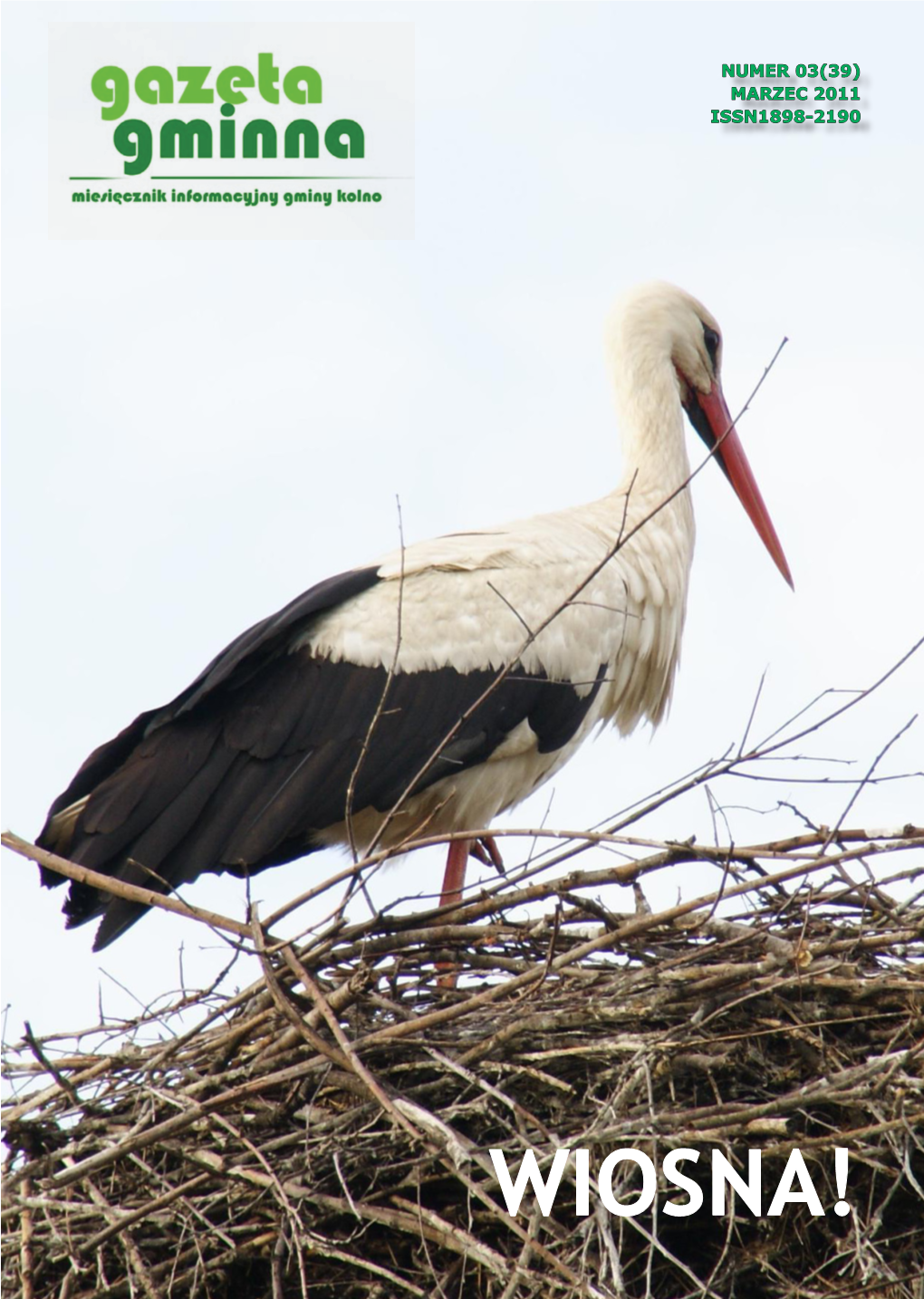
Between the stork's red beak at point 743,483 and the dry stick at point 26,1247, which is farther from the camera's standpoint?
the stork's red beak at point 743,483

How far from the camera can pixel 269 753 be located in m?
4.66

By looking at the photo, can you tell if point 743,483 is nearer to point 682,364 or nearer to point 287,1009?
point 682,364

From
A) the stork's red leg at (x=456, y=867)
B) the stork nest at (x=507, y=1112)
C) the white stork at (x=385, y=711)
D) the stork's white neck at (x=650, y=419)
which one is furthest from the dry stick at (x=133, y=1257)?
the stork's white neck at (x=650, y=419)

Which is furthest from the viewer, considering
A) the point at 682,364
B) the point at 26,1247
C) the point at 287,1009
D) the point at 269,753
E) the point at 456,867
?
the point at 682,364

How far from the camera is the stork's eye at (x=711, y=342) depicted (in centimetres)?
593

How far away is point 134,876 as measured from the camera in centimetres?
447

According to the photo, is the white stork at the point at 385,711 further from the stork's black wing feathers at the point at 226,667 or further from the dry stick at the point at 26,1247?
the dry stick at the point at 26,1247

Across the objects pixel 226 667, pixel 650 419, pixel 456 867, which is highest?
pixel 650 419

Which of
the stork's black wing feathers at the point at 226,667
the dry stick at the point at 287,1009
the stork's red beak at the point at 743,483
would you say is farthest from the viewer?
the stork's red beak at the point at 743,483

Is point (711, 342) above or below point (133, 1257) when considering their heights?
above

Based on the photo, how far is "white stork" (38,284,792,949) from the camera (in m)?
4.54

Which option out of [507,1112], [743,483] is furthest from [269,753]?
[743,483]

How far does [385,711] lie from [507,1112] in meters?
1.35

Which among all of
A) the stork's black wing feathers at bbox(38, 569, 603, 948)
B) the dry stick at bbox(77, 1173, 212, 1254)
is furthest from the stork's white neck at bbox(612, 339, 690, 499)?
the dry stick at bbox(77, 1173, 212, 1254)
